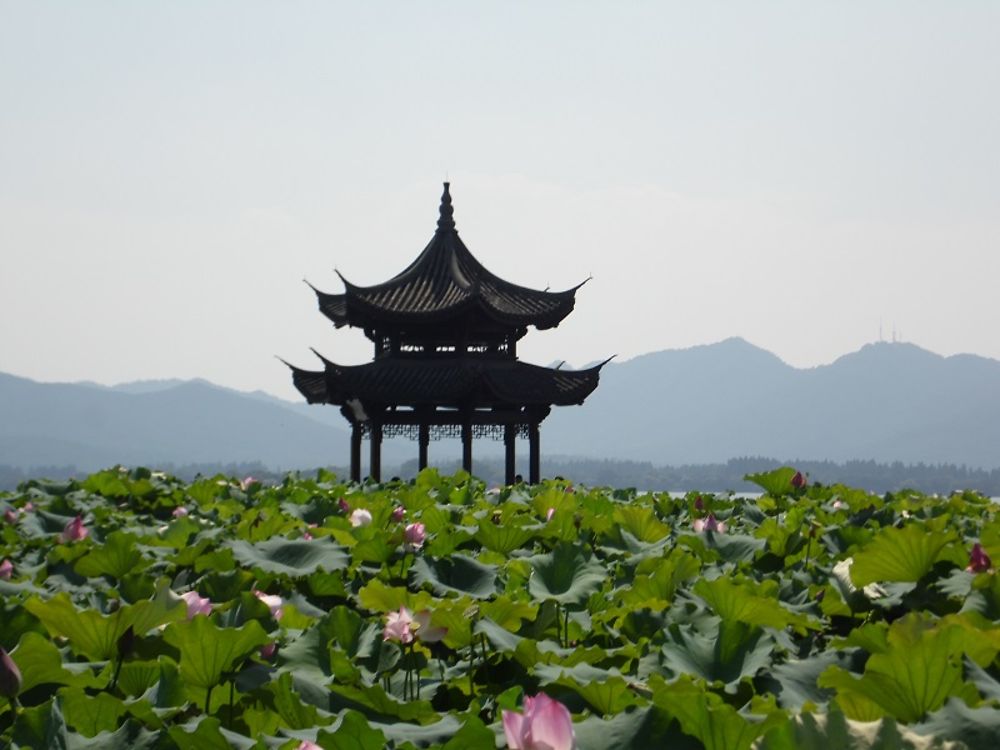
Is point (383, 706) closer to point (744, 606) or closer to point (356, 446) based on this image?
point (744, 606)

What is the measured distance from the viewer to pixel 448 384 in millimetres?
24484

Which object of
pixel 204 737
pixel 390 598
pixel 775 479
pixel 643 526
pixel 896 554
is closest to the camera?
pixel 204 737

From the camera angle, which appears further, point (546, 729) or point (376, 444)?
point (376, 444)

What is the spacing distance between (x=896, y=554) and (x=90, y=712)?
2046 mm

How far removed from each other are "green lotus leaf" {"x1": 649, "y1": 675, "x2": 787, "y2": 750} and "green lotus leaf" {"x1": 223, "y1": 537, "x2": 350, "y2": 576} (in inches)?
80.5

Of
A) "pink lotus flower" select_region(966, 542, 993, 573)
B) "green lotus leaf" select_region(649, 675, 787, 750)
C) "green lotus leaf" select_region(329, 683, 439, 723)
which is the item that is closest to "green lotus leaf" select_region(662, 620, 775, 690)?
"green lotus leaf" select_region(329, 683, 439, 723)

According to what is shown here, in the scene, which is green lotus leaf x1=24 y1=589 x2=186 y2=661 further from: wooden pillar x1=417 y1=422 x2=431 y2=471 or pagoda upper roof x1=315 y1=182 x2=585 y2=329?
wooden pillar x1=417 y1=422 x2=431 y2=471

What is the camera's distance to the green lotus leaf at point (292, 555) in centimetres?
361

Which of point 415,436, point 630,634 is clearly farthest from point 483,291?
point 630,634

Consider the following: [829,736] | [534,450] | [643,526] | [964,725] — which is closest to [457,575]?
[643,526]

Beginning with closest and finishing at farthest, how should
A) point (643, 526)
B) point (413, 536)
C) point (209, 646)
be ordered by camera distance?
point (209, 646)
point (413, 536)
point (643, 526)

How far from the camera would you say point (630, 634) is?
9.23 feet

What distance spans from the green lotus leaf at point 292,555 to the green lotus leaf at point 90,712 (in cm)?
146

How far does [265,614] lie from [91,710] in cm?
69
